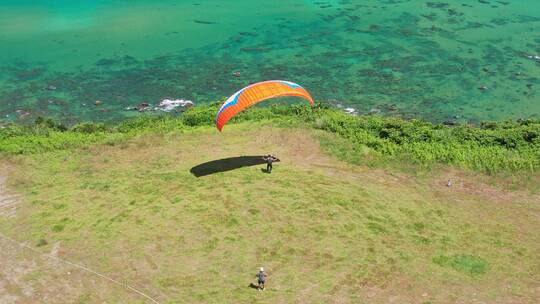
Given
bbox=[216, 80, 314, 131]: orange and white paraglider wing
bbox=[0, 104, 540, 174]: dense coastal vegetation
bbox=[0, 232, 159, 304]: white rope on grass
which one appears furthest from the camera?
bbox=[0, 104, 540, 174]: dense coastal vegetation

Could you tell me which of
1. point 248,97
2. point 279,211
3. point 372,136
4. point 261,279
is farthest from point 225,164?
point 261,279

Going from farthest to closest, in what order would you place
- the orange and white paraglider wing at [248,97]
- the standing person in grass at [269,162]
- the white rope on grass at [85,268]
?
the standing person in grass at [269,162], the orange and white paraglider wing at [248,97], the white rope on grass at [85,268]

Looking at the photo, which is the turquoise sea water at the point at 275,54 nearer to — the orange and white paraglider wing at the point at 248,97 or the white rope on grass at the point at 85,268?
the orange and white paraglider wing at the point at 248,97

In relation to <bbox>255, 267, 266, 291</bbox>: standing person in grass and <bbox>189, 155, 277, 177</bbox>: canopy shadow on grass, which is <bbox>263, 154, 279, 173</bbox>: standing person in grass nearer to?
<bbox>189, 155, 277, 177</bbox>: canopy shadow on grass

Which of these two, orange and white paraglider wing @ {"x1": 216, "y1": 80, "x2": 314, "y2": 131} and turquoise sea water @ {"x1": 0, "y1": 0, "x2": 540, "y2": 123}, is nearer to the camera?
orange and white paraglider wing @ {"x1": 216, "y1": 80, "x2": 314, "y2": 131}

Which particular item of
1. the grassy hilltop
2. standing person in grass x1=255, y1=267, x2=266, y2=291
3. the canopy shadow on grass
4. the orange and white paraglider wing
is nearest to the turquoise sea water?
the grassy hilltop

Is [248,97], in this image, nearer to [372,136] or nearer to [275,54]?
[372,136]

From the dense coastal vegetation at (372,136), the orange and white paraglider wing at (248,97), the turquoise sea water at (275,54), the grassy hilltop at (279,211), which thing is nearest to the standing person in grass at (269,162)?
the grassy hilltop at (279,211)

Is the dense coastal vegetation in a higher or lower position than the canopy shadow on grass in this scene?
higher

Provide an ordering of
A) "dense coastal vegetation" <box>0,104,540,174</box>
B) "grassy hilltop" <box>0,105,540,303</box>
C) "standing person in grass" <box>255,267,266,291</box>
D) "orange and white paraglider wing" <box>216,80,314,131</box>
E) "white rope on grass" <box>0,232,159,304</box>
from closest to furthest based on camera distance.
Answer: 1. "standing person in grass" <box>255,267,266,291</box>
2. "white rope on grass" <box>0,232,159,304</box>
3. "grassy hilltop" <box>0,105,540,303</box>
4. "orange and white paraglider wing" <box>216,80,314,131</box>
5. "dense coastal vegetation" <box>0,104,540,174</box>
